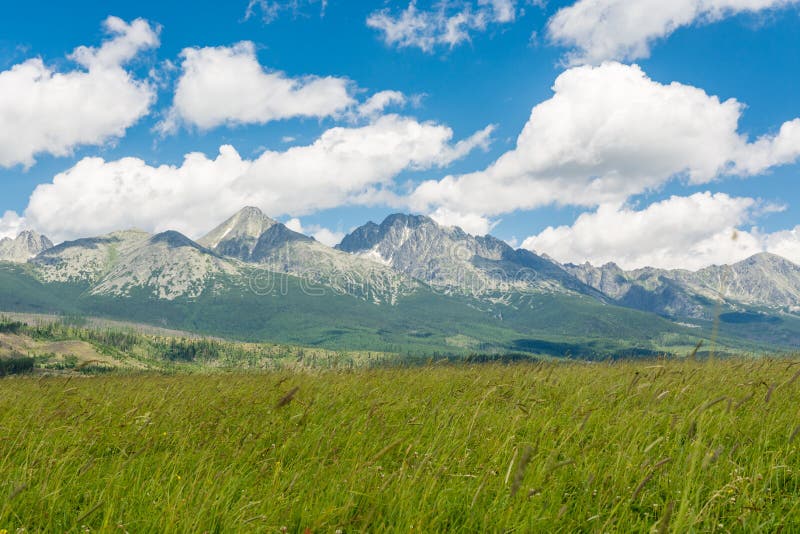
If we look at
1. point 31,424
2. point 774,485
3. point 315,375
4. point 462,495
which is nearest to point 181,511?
point 462,495

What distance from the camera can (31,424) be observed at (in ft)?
24.2

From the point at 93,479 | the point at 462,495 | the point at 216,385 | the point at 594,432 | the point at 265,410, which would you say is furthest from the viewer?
the point at 216,385

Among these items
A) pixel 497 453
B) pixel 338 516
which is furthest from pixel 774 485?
pixel 338 516

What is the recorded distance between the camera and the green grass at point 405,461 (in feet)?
14.4

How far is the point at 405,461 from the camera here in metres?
5.00

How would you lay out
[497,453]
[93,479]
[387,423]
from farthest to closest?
1. [387,423]
2. [497,453]
3. [93,479]

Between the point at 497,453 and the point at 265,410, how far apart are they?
4.61 m

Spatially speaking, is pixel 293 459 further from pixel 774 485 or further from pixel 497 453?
pixel 774 485

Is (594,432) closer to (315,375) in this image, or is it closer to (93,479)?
(93,479)

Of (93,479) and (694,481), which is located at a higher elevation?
(694,481)

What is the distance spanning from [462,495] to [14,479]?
454 centimetres

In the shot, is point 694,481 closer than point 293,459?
Yes

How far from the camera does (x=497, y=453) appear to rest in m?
5.76

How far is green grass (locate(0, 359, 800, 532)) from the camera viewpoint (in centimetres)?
439
